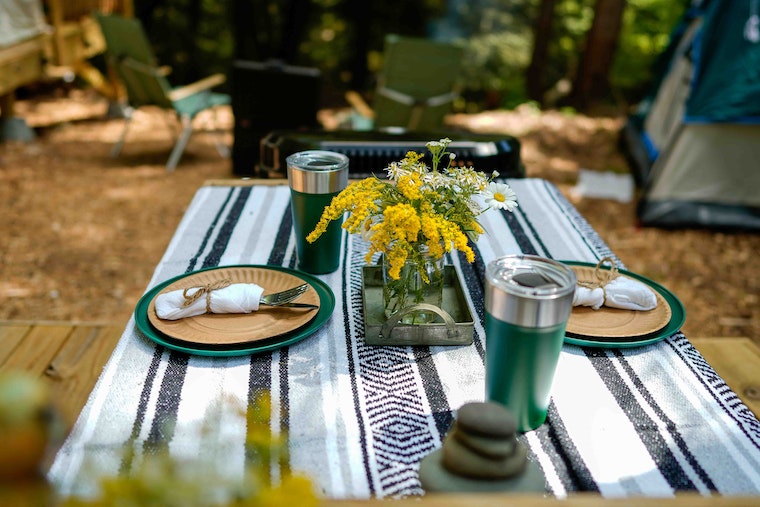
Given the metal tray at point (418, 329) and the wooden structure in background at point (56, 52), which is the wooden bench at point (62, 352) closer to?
the metal tray at point (418, 329)

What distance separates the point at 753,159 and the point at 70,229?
4.21m

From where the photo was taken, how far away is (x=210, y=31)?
7367 mm

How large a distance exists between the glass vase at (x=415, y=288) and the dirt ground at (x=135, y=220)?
2.13 meters

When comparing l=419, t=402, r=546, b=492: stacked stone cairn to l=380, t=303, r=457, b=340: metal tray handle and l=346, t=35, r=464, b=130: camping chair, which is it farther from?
l=346, t=35, r=464, b=130: camping chair

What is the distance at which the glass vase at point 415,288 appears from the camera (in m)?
1.10

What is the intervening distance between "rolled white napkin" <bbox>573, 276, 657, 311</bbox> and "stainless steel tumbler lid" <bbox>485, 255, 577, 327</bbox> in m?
0.35

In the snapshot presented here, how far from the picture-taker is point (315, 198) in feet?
4.35

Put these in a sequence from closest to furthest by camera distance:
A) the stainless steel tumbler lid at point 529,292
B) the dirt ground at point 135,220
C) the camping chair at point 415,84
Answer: the stainless steel tumbler lid at point 529,292
the dirt ground at point 135,220
the camping chair at point 415,84

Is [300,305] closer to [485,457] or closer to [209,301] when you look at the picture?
[209,301]

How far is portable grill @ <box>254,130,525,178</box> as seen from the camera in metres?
2.04

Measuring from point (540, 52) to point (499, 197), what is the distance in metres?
5.97

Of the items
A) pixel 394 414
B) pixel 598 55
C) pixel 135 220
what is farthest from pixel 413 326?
pixel 598 55

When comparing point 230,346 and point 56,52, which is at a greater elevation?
point 230,346

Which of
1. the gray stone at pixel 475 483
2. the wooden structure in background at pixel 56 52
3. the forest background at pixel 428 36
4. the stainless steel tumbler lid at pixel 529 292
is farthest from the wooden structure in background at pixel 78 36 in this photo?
the gray stone at pixel 475 483
